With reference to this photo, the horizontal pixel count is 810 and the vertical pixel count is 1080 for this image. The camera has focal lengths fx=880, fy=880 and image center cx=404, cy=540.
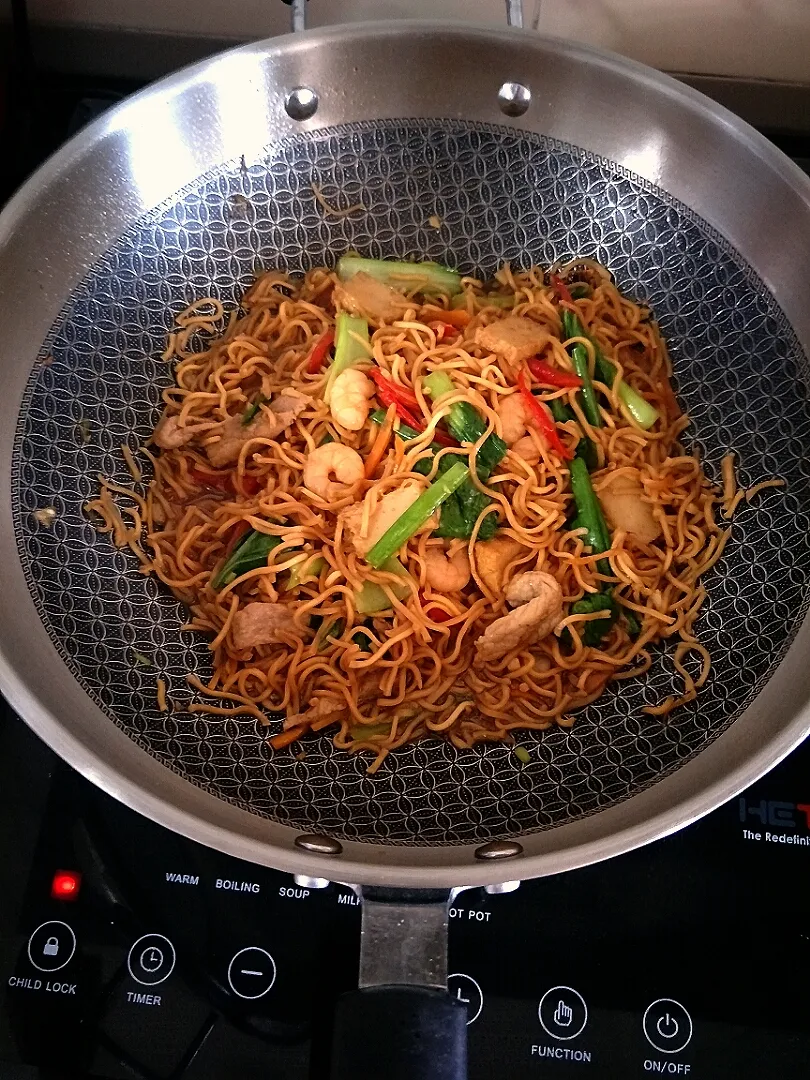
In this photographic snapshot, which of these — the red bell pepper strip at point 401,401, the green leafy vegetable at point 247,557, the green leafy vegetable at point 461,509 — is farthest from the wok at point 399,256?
the green leafy vegetable at point 461,509

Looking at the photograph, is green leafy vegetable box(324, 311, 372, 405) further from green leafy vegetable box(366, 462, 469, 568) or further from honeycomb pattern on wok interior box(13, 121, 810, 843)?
green leafy vegetable box(366, 462, 469, 568)

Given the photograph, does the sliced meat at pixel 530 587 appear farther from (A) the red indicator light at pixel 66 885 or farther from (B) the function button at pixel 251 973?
→ (A) the red indicator light at pixel 66 885

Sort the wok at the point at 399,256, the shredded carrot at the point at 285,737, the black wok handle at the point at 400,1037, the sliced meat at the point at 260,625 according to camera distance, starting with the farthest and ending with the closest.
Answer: the sliced meat at the point at 260,625 → the shredded carrot at the point at 285,737 → the wok at the point at 399,256 → the black wok handle at the point at 400,1037

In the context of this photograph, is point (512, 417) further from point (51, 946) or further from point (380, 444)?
point (51, 946)

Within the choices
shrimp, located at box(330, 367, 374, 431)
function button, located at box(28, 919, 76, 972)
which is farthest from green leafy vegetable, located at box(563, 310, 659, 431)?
function button, located at box(28, 919, 76, 972)

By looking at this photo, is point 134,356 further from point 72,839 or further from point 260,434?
point 72,839

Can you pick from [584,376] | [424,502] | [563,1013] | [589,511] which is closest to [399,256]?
[584,376]
